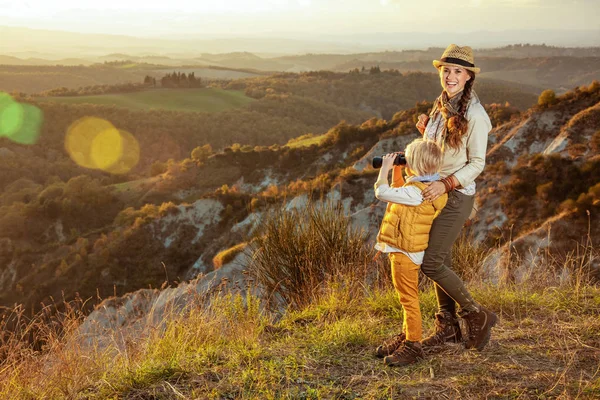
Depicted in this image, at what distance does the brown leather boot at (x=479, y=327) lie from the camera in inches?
129

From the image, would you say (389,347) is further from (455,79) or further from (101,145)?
(101,145)

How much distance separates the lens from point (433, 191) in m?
2.90

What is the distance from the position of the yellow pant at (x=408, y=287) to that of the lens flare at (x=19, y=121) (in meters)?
112

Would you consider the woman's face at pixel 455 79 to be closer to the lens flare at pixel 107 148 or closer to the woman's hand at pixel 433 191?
the woman's hand at pixel 433 191

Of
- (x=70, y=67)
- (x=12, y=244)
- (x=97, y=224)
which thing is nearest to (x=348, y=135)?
(x=97, y=224)

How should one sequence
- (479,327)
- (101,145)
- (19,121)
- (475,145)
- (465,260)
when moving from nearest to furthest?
(475,145) → (479,327) → (465,260) → (19,121) → (101,145)

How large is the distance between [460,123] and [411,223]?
76 centimetres

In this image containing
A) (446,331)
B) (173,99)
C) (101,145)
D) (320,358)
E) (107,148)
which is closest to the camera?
(320,358)

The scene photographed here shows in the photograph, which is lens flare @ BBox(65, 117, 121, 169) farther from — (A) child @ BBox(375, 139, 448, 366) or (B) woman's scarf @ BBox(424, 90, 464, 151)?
(A) child @ BBox(375, 139, 448, 366)


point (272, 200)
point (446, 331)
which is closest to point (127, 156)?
point (272, 200)

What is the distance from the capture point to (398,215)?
2.99m

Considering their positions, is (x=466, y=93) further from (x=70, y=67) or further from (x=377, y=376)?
(x=70, y=67)

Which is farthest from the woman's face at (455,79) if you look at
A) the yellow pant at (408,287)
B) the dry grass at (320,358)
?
the dry grass at (320,358)

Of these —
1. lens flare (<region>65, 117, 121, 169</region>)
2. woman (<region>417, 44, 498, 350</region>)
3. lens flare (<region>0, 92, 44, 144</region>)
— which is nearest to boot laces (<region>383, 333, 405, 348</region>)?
woman (<region>417, 44, 498, 350</region>)
